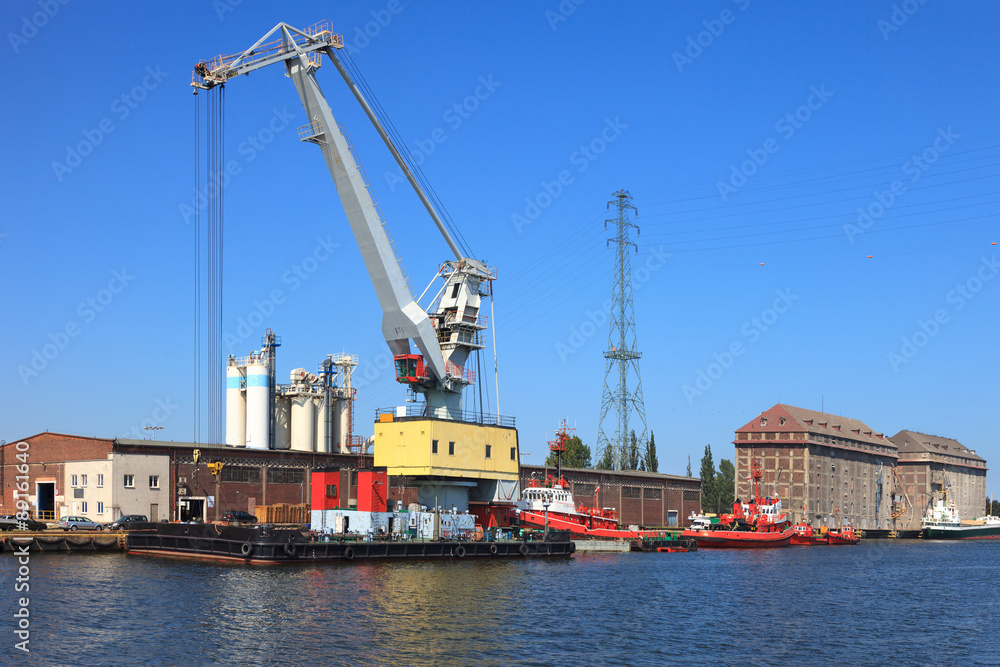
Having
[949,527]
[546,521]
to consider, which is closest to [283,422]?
[546,521]

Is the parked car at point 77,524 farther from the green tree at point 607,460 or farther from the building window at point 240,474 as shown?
the green tree at point 607,460

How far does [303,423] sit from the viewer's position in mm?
73688

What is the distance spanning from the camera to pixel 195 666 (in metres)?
25.5

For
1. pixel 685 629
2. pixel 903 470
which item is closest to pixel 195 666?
pixel 685 629

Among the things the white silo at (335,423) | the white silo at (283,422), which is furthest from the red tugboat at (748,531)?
the white silo at (283,422)

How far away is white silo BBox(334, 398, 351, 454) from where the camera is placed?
77250mm

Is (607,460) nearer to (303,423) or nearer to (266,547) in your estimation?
(303,423)

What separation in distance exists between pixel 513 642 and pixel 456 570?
728 inches

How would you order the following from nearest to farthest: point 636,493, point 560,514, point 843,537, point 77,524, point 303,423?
point 77,524 → point 560,514 → point 303,423 → point 636,493 → point 843,537

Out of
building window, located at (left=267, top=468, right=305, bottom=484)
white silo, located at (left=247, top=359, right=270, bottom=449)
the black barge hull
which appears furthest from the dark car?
the black barge hull

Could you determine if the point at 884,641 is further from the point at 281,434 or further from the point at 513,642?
the point at 281,434

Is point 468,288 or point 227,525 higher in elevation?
point 468,288

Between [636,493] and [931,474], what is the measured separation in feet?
245

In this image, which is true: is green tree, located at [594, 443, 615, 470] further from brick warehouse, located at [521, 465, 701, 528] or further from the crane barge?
the crane barge
